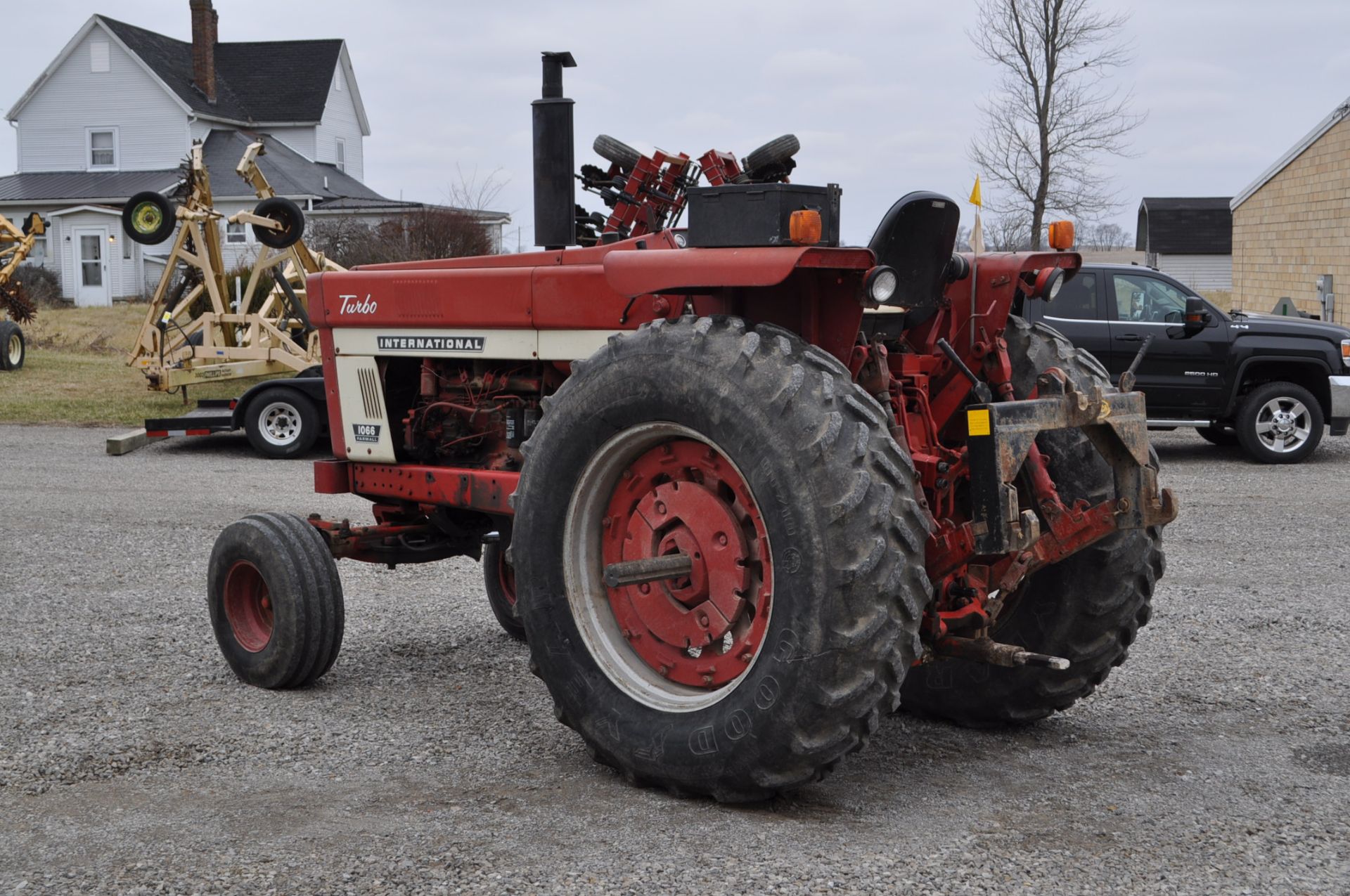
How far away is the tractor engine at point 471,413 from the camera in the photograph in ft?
18.6

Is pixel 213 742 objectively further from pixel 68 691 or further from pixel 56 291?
pixel 56 291

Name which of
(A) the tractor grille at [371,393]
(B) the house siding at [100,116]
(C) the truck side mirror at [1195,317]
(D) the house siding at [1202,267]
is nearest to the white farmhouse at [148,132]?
(B) the house siding at [100,116]

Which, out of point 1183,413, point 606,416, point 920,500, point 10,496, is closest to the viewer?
point 920,500

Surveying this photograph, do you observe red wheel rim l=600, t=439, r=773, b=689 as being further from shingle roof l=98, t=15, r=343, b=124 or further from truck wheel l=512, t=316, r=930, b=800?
shingle roof l=98, t=15, r=343, b=124

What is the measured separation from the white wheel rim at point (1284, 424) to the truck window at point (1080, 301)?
195 cm

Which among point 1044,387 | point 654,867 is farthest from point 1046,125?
point 654,867

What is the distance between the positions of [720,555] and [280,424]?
10.8 meters

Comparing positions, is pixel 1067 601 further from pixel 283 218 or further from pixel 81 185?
pixel 81 185

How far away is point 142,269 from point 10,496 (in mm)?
32755

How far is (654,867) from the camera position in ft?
12.0

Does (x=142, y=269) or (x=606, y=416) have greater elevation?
(x=142, y=269)

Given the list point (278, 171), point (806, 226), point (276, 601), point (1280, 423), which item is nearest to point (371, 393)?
point (276, 601)

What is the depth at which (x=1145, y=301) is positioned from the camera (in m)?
14.1

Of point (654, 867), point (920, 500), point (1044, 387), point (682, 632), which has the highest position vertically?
point (1044, 387)
